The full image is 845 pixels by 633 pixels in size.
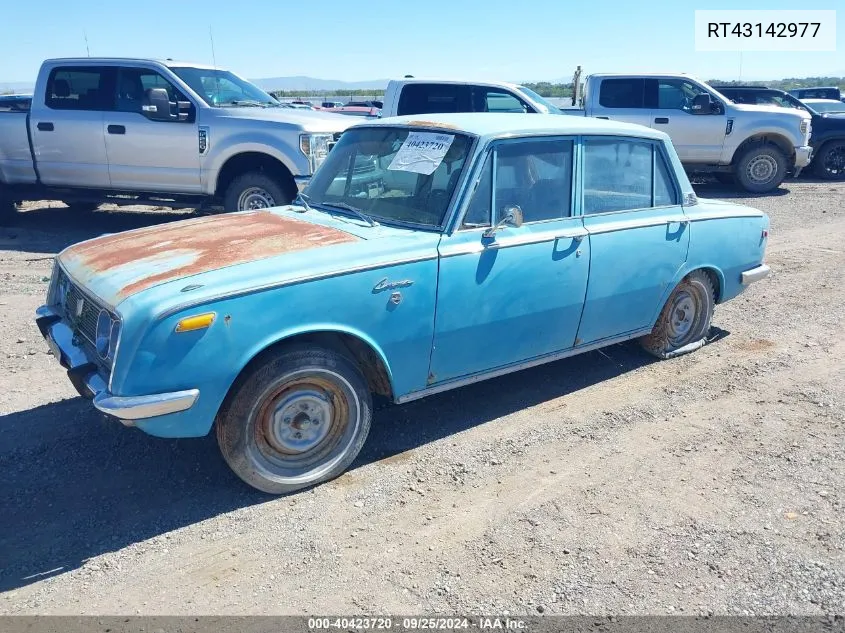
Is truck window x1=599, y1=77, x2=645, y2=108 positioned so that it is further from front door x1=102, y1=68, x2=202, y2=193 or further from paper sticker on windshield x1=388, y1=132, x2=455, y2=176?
paper sticker on windshield x1=388, y1=132, x2=455, y2=176

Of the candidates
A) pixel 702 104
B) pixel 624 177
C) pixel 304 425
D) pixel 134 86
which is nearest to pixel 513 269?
pixel 624 177

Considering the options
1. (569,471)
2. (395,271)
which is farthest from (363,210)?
(569,471)

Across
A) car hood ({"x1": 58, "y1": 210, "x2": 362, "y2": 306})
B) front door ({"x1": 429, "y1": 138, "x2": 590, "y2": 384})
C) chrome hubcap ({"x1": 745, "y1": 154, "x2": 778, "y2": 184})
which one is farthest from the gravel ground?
chrome hubcap ({"x1": 745, "y1": 154, "x2": 778, "y2": 184})

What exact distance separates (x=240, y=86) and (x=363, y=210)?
20.7ft

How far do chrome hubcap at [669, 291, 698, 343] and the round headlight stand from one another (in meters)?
3.87

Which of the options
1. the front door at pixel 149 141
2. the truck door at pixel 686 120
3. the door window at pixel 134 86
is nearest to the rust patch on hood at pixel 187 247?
the front door at pixel 149 141

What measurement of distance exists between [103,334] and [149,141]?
254 inches

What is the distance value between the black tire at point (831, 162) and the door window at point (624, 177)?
523 inches

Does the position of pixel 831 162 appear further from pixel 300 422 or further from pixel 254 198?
pixel 300 422

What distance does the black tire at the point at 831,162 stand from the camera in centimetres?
1605

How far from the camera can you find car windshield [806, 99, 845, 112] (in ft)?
55.0

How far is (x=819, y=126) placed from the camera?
1578 centimetres

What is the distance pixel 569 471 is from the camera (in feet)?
13.1

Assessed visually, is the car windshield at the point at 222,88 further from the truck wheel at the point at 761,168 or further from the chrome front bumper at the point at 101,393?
the truck wheel at the point at 761,168
